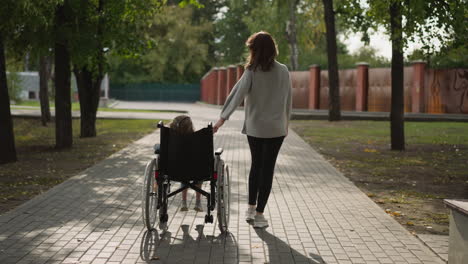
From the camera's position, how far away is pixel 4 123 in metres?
12.2

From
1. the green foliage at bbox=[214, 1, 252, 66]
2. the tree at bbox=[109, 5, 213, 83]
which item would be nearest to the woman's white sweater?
the tree at bbox=[109, 5, 213, 83]

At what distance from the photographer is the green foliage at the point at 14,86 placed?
93.4ft

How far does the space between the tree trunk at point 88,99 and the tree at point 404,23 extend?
7.01 meters

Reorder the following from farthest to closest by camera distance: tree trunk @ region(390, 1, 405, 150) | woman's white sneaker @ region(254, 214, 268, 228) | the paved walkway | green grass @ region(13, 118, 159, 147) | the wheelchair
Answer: green grass @ region(13, 118, 159, 147) → tree trunk @ region(390, 1, 405, 150) → woman's white sneaker @ region(254, 214, 268, 228) → the wheelchair → the paved walkway

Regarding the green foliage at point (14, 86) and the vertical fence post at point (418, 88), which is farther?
the vertical fence post at point (418, 88)

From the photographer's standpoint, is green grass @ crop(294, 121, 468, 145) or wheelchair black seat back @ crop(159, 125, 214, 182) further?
green grass @ crop(294, 121, 468, 145)

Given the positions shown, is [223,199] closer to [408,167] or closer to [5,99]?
[408,167]

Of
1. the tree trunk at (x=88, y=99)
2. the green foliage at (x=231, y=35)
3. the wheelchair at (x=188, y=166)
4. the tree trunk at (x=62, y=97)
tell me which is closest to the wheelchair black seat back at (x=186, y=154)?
the wheelchair at (x=188, y=166)

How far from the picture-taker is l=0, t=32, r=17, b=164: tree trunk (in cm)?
1188

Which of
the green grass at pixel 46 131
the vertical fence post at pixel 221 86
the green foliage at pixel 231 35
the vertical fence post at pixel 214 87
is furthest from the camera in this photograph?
the green foliage at pixel 231 35

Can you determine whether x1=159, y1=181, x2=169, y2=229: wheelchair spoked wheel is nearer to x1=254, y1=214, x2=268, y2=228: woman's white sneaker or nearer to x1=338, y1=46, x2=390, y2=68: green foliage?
x1=254, y1=214, x2=268, y2=228: woman's white sneaker

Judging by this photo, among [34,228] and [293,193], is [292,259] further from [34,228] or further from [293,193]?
[293,193]

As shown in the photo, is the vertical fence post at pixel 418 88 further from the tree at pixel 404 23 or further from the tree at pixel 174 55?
the tree at pixel 174 55

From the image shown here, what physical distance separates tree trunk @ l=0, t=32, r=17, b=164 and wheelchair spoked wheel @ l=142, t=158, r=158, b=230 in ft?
21.1
